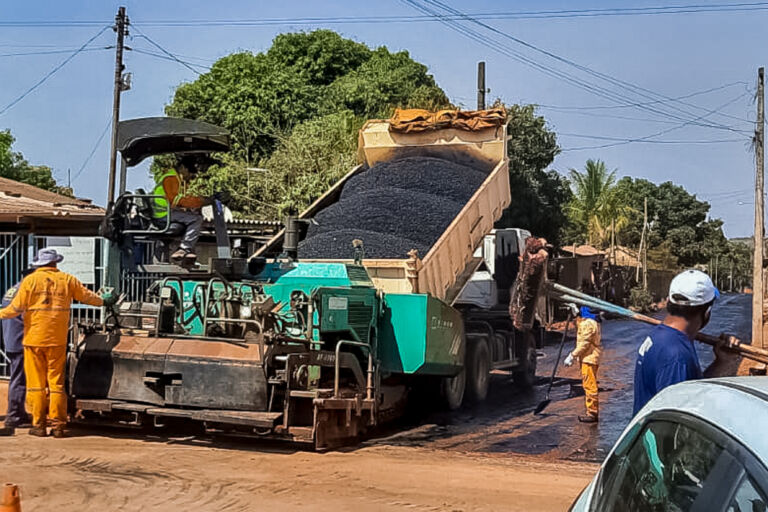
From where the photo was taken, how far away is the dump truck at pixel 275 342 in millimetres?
8109

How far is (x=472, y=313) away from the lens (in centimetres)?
1351

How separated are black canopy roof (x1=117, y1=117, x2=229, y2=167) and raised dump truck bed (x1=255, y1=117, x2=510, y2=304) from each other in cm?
219

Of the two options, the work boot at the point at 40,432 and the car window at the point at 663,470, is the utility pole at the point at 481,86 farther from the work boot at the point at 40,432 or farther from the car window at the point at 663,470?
the car window at the point at 663,470

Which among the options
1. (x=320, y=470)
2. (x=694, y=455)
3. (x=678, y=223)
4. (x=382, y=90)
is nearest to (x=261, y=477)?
(x=320, y=470)

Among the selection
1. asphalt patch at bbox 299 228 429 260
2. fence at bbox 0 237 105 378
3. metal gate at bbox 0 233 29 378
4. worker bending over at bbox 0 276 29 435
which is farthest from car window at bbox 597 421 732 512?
metal gate at bbox 0 233 29 378

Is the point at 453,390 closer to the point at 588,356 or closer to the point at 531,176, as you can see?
the point at 588,356

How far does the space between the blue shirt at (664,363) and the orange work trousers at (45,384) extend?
6.21 meters

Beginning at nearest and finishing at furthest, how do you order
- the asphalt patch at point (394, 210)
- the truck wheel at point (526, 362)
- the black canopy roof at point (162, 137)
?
the black canopy roof at point (162, 137), the asphalt patch at point (394, 210), the truck wheel at point (526, 362)

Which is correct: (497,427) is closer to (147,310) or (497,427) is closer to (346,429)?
(346,429)

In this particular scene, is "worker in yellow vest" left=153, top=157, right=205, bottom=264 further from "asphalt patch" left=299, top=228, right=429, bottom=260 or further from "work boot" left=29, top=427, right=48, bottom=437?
"work boot" left=29, top=427, right=48, bottom=437

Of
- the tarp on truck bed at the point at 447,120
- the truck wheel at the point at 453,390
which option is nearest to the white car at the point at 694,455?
the truck wheel at the point at 453,390

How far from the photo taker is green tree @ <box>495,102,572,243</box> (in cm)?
2702

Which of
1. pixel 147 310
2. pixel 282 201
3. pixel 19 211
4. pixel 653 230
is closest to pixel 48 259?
pixel 147 310

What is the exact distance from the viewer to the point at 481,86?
2306cm
